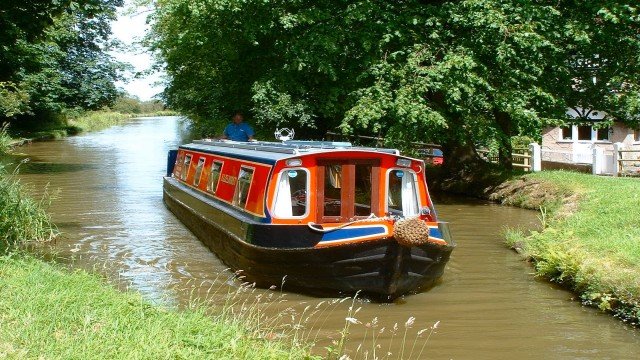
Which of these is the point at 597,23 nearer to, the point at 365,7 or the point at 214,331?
the point at 365,7

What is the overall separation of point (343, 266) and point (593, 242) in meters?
3.42

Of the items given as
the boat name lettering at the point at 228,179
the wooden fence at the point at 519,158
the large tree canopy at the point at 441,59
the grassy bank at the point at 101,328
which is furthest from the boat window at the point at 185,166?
the wooden fence at the point at 519,158

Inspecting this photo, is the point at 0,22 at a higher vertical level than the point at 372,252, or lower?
higher

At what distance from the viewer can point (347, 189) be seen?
927 centimetres

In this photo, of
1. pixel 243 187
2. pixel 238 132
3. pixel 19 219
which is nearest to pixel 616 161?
pixel 238 132

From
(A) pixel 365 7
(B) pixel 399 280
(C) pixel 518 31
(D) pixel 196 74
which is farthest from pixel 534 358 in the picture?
(D) pixel 196 74

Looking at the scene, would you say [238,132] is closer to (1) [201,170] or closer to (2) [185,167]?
(2) [185,167]

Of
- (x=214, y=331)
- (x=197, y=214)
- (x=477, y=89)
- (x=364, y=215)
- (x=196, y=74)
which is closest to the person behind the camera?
(x=214, y=331)

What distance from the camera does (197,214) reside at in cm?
1268

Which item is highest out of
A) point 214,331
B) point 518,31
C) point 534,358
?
point 518,31

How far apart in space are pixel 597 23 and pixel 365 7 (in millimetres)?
5261

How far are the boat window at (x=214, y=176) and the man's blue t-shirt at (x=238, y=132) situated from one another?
293 centimetres

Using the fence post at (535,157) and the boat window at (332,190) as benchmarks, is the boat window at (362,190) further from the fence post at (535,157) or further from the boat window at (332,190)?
the fence post at (535,157)

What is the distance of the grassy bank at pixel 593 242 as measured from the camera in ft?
25.6
